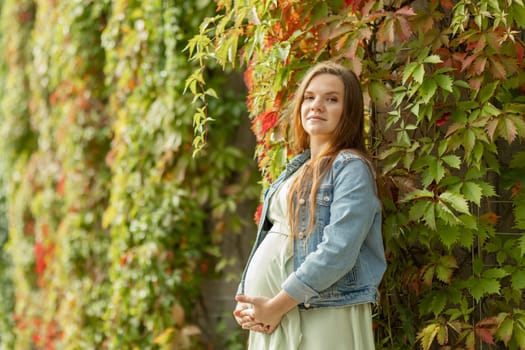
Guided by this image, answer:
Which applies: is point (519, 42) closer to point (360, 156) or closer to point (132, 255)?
point (360, 156)

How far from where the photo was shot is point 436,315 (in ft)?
8.43

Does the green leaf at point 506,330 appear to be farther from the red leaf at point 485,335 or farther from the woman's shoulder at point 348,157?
the woman's shoulder at point 348,157

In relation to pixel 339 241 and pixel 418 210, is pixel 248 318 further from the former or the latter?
pixel 418 210

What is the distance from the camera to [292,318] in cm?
226

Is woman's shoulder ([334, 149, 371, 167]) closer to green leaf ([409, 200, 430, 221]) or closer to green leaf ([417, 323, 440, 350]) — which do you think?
green leaf ([409, 200, 430, 221])

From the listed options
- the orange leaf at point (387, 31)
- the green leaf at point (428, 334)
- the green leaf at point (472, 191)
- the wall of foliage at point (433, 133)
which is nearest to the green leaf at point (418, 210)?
the wall of foliage at point (433, 133)

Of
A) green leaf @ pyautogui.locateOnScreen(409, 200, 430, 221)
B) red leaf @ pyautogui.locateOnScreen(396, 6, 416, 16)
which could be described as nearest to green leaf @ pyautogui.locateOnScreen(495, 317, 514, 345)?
green leaf @ pyautogui.locateOnScreen(409, 200, 430, 221)

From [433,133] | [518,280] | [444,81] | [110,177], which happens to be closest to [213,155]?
[110,177]

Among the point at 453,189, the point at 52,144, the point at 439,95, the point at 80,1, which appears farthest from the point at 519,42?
the point at 52,144

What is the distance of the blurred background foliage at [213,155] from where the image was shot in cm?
251

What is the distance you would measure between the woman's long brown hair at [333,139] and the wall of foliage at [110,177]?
1.86m

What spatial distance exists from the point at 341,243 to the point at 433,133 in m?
0.73

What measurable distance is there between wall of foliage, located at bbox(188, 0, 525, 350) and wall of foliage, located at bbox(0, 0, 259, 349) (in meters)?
1.45

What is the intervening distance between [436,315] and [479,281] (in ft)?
0.57
